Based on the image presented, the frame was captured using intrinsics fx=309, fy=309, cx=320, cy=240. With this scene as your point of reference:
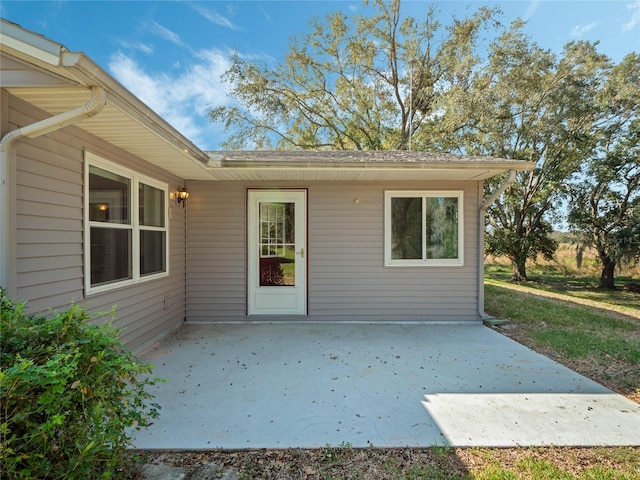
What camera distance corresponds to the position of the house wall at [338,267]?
5020 millimetres

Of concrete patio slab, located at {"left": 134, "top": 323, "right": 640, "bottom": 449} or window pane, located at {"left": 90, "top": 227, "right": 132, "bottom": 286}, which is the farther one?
window pane, located at {"left": 90, "top": 227, "right": 132, "bottom": 286}

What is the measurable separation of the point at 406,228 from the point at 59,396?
458cm

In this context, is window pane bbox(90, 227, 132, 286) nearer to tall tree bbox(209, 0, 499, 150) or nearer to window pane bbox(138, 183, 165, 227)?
window pane bbox(138, 183, 165, 227)

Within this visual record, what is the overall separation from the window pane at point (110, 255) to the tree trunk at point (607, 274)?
13322 mm

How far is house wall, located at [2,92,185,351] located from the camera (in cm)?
224

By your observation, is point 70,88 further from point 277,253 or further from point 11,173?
point 277,253

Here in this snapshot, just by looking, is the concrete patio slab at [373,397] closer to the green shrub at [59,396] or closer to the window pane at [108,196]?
the green shrub at [59,396]

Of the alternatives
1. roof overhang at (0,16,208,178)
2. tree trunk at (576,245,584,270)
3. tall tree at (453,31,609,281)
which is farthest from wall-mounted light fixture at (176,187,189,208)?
tree trunk at (576,245,584,270)

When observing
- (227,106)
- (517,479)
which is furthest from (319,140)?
(517,479)

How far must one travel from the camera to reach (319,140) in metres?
14.0

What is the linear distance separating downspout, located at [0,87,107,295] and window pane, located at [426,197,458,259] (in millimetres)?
4392

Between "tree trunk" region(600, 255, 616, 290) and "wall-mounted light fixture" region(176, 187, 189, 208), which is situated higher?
"wall-mounted light fixture" region(176, 187, 189, 208)

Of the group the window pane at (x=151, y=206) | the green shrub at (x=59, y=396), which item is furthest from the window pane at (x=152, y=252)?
the green shrub at (x=59, y=396)

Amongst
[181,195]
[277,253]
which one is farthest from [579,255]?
[181,195]
